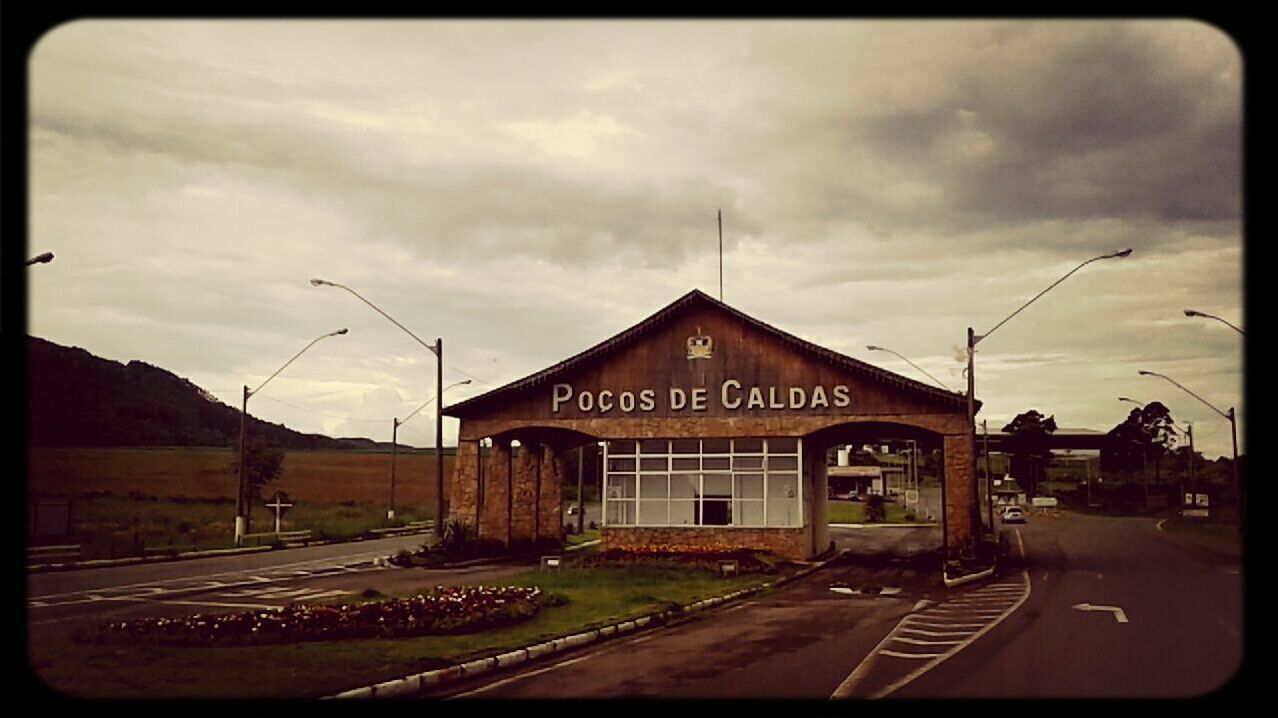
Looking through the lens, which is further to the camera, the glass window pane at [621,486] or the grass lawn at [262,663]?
the glass window pane at [621,486]

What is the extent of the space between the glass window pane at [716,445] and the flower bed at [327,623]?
18.9 meters

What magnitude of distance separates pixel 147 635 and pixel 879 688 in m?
11.2

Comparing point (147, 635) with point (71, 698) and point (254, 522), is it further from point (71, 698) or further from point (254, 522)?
point (254, 522)

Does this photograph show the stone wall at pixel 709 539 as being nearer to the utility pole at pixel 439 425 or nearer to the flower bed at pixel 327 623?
the utility pole at pixel 439 425

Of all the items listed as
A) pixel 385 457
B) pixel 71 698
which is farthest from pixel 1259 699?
pixel 385 457

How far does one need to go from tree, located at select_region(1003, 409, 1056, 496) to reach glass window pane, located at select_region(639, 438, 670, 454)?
91.0m

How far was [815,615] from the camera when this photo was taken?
21984 mm

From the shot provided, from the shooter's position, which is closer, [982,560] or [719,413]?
[982,560]

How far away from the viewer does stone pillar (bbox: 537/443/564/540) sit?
148 ft

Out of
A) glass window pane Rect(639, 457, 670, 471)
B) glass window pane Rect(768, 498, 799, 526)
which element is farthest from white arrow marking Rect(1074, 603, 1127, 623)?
glass window pane Rect(639, 457, 670, 471)

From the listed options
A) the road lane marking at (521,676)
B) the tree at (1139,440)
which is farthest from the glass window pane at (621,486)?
the tree at (1139,440)

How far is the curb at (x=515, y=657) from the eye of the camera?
41.1ft

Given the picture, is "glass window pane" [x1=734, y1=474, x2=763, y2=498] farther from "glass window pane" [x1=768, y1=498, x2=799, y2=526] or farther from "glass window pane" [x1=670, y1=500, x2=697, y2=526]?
"glass window pane" [x1=670, y1=500, x2=697, y2=526]

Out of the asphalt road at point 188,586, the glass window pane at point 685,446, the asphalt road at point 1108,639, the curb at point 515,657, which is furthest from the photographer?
the glass window pane at point 685,446
